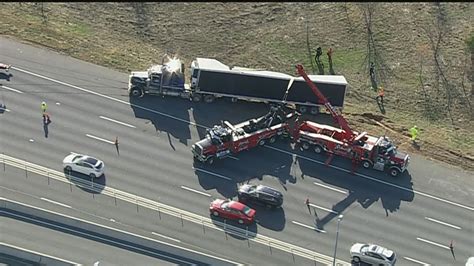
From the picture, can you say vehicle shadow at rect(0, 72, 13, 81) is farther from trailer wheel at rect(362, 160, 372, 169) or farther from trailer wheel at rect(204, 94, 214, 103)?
trailer wheel at rect(362, 160, 372, 169)

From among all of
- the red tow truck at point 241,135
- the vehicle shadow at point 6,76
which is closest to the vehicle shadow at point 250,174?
the red tow truck at point 241,135

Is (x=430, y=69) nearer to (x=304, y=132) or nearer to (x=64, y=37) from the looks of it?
(x=304, y=132)

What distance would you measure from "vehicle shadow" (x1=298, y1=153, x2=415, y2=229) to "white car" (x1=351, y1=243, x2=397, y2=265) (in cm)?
552

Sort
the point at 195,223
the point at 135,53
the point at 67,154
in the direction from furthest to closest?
1. the point at 135,53
2. the point at 67,154
3. the point at 195,223

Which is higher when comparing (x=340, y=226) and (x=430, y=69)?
(x=430, y=69)

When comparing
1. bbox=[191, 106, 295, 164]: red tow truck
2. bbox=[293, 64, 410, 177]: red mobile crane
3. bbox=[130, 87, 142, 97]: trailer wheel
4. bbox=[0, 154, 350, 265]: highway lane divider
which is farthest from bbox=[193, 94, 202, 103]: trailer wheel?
bbox=[0, 154, 350, 265]: highway lane divider

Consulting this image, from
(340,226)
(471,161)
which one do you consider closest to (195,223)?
(340,226)

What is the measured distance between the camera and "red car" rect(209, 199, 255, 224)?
211 feet

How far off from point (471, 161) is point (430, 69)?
1467 cm

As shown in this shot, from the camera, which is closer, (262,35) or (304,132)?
(304,132)

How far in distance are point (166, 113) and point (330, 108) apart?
1501 cm

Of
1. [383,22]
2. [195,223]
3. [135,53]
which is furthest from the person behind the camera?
[383,22]

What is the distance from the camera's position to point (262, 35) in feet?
298

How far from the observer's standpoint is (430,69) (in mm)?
86188
